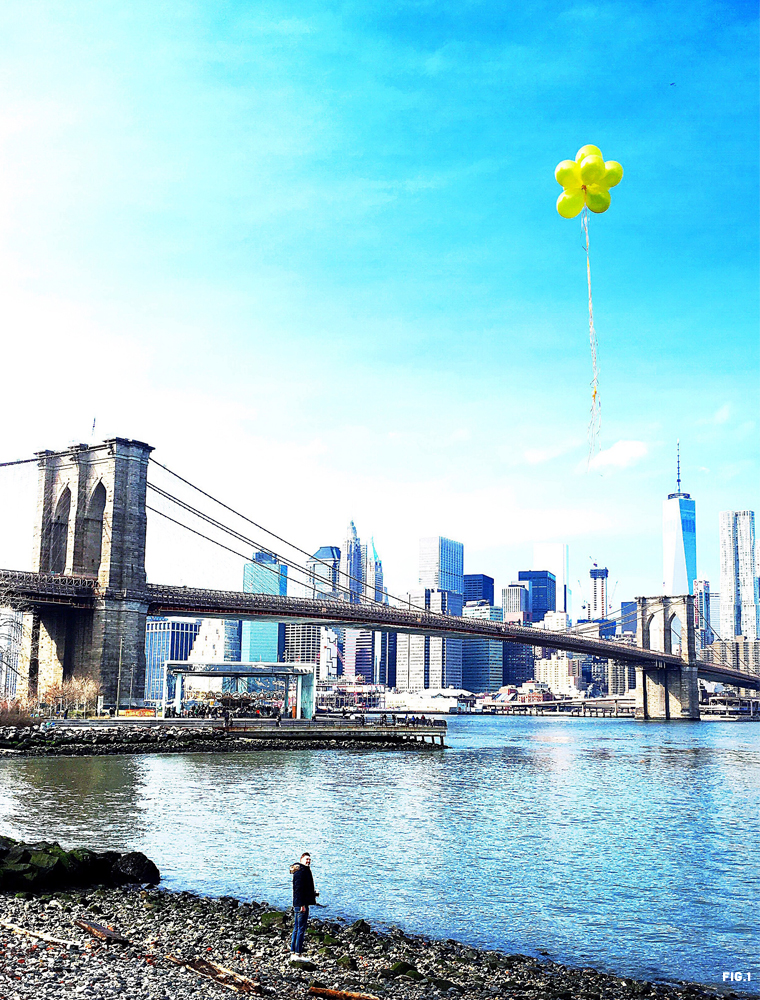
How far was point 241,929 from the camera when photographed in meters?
15.8

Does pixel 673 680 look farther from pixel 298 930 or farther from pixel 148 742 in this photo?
pixel 298 930

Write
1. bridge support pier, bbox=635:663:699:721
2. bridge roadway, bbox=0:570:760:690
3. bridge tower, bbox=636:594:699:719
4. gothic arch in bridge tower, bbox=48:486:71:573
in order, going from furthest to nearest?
bridge support pier, bbox=635:663:699:721, bridge tower, bbox=636:594:699:719, gothic arch in bridge tower, bbox=48:486:71:573, bridge roadway, bbox=0:570:760:690

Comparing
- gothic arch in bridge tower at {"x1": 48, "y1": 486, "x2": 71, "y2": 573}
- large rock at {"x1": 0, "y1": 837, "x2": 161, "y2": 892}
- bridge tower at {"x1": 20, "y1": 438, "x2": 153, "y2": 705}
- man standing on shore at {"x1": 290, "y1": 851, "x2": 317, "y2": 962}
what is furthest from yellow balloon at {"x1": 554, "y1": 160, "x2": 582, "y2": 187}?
gothic arch in bridge tower at {"x1": 48, "y1": 486, "x2": 71, "y2": 573}

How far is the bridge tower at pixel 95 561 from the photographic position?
220ft

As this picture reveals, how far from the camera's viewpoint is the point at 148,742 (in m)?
54.5

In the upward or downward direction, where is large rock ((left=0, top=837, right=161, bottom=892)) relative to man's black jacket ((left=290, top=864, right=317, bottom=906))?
downward

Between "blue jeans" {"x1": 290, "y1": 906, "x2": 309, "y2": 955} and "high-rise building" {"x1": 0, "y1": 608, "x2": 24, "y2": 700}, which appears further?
"high-rise building" {"x1": 0, "y1": 608, "x2": 24, "y2": 700}

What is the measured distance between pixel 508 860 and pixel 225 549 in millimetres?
65261

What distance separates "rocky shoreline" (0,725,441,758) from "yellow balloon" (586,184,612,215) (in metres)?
42.0

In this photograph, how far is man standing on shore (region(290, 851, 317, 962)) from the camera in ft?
46.5

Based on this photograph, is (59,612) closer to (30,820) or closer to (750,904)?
(30,820)

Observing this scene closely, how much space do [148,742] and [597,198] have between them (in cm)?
Result: 4875

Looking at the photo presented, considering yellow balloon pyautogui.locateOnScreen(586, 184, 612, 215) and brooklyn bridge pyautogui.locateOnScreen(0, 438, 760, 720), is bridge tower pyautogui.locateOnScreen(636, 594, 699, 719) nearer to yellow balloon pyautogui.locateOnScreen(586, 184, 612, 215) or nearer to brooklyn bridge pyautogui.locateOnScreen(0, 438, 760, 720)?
brooklyn bridge pyautogui.locateOnScreen(0, 438, 760, 720)

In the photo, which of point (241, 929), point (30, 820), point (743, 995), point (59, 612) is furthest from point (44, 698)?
point (743, 995)
